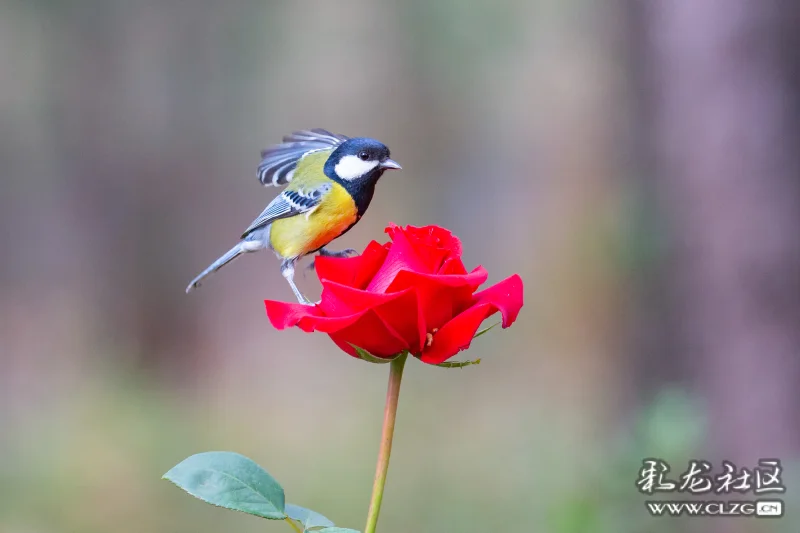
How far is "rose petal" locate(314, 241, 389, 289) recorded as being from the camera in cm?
88

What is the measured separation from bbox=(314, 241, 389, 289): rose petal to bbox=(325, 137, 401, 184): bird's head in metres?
0.81

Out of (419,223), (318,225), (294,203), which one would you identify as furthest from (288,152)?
(419,223)

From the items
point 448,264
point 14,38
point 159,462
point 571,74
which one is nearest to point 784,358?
point 448,264

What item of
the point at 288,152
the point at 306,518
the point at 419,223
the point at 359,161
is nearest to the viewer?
the point at 306,518

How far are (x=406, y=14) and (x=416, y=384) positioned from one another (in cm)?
276

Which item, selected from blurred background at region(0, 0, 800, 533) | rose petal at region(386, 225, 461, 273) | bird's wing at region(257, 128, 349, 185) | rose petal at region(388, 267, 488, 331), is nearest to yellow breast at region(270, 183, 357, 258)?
bird's wing at region(257, 128, 349, 185)

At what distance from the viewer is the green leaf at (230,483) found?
0.75 metres

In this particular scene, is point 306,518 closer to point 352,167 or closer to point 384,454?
point 384,454

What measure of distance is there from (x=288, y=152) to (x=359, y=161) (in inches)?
13.2

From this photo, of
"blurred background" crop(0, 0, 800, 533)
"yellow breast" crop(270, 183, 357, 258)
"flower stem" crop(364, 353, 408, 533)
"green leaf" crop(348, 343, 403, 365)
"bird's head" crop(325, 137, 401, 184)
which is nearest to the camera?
"flower stem" crop(364, 353, 408, 533)

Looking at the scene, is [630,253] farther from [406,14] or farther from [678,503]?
[406,14]

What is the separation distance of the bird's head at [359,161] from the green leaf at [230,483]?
98cm

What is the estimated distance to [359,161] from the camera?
70.8 inches

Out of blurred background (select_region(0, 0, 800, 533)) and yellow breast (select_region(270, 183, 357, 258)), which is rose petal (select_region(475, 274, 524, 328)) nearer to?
blurred background (select_region(0, 0, 800, 533))
